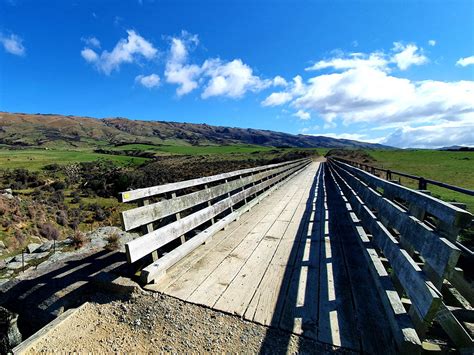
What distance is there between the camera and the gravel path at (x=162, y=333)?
2188 mm

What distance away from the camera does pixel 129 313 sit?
8.59 ft

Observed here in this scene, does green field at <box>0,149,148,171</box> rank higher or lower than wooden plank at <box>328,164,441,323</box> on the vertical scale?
lower

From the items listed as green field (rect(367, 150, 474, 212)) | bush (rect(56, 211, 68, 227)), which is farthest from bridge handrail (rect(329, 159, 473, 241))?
bush (rect(56, 211, 68, 227))

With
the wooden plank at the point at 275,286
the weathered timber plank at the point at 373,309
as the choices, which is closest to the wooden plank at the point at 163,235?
the wooden plank at the point at 275,286

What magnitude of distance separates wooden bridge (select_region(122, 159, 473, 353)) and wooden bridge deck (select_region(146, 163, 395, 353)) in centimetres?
1

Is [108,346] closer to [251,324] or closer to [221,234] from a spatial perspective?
[251,324]

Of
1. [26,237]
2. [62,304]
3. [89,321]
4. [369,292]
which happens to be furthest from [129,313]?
[26,237]

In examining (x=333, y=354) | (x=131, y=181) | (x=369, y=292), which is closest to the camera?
(x=333, y=354)

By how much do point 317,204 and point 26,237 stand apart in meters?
12.3

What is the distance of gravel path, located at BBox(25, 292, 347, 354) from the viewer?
219cm

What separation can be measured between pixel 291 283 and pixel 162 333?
5.03ft

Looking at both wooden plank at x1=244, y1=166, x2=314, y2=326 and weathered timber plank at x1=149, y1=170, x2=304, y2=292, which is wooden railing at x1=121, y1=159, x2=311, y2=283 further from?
wooden plank at x1=244, y1=166, x2=314, y2=326

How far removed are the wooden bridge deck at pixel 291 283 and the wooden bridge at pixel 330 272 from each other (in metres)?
0.01

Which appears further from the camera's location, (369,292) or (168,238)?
(168,238)
